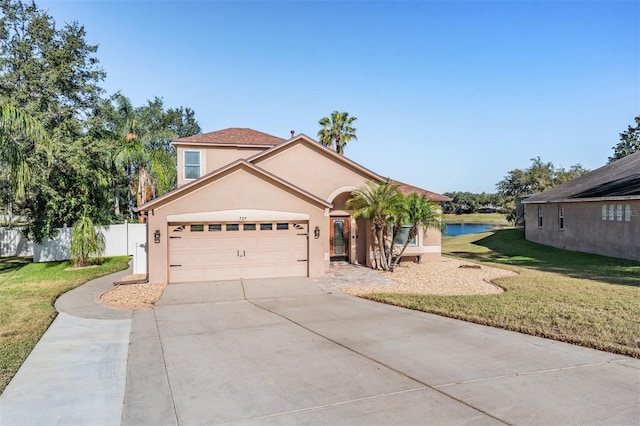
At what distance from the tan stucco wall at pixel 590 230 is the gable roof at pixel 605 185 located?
42cm

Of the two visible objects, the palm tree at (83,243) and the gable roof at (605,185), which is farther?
the gable roof at (605,185)

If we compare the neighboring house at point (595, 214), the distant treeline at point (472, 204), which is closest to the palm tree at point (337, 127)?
the neighboring house at point (595, 214)

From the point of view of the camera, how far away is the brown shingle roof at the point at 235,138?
18.2 m

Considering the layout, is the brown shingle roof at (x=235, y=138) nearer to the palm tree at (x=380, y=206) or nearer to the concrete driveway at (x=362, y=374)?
the palm tree at (x=380, y=206)

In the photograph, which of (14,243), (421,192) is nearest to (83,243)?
(14,243)

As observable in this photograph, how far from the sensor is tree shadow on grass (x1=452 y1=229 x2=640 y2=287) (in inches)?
583

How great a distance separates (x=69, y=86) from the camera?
2812 centimetres

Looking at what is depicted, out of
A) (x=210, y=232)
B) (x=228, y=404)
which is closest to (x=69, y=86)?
(x=210, y=232)

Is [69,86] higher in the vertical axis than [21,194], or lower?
higher

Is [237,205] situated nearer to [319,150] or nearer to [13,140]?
[319,150]

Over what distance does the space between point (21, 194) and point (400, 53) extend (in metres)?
15.9

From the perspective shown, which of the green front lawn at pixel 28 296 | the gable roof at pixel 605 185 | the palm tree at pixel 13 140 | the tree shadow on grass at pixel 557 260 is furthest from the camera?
the gable roof at pixel 605 185

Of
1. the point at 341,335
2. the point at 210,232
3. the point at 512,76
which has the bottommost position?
the point at 341,335

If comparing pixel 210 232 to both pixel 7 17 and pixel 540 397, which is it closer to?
pixel 540 397
